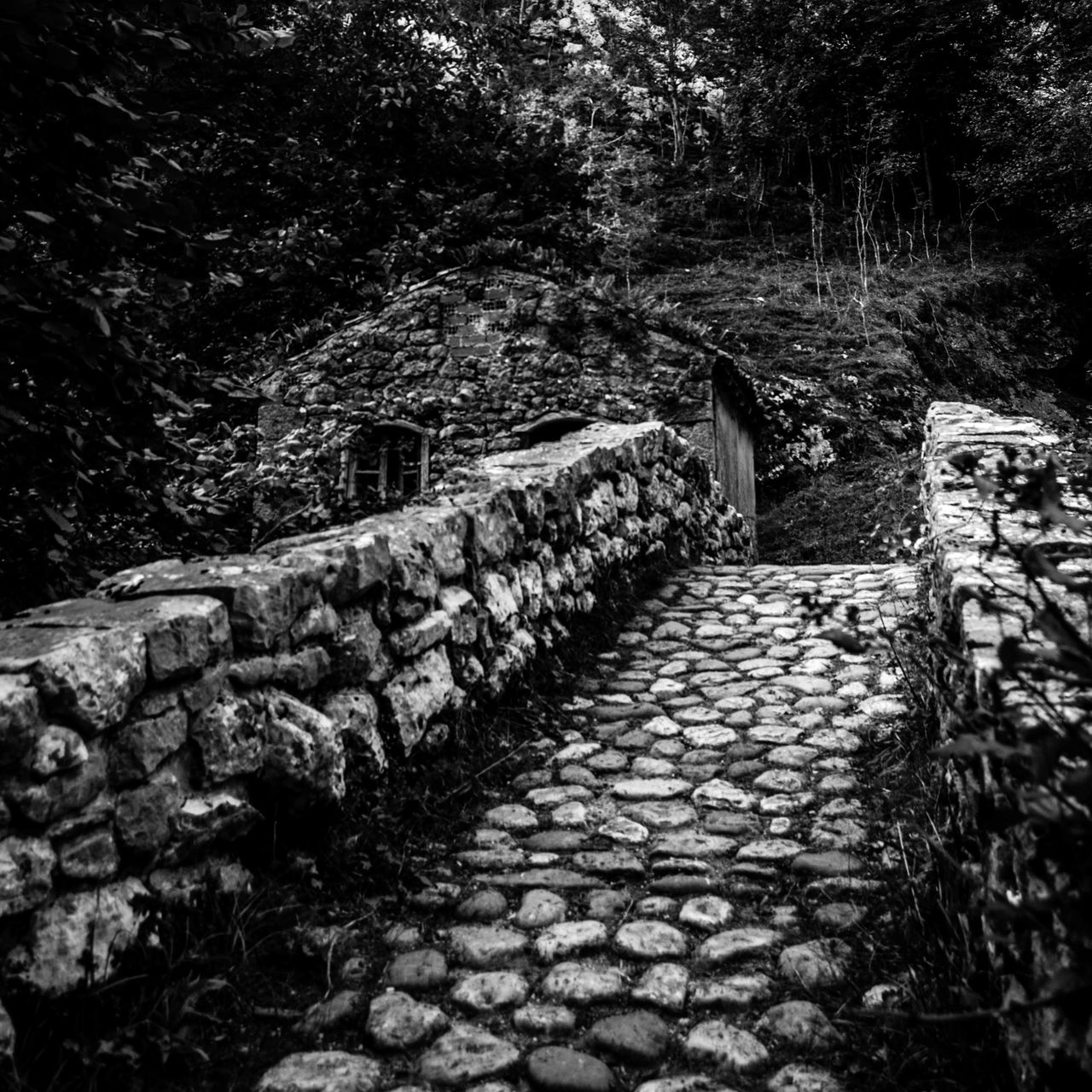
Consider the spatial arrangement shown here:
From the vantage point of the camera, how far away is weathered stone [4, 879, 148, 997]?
1851 millimetres

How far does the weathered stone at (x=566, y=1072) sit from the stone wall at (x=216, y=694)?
949mm

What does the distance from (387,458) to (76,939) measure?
1017 centimetres

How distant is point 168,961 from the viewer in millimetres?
2141

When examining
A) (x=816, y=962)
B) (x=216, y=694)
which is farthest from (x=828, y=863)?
(x=216, y=694)

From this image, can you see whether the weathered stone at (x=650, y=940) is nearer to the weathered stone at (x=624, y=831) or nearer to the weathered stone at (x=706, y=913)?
the weathered stone at (x=706, y=913)

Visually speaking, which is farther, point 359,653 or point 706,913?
point 359,653

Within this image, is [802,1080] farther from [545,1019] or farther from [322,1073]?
[322,1073]

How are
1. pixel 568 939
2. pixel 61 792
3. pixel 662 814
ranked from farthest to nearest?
1. pixel 662 814
2. pixel 568 939
3. pixel 61 792

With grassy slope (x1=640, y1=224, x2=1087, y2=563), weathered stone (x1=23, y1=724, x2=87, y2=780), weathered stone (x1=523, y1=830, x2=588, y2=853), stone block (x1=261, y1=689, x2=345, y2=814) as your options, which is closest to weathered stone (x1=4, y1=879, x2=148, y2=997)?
weathered stone (x1=23, y1=724, x2=87, y2=780)

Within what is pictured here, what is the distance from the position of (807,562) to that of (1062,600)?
9.92 meters

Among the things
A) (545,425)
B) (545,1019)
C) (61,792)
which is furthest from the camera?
(545,425)

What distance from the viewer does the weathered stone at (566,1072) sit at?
200cm

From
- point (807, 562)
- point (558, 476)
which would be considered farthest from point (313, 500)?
point (807, 562)

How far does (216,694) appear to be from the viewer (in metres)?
2.48
